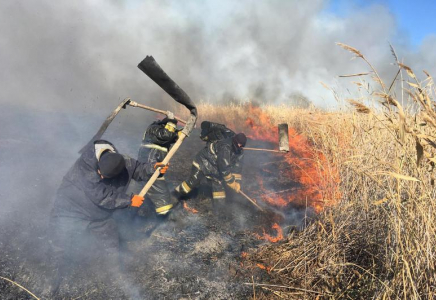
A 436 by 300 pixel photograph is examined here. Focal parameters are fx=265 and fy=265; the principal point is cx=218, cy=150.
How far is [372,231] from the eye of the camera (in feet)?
9.41

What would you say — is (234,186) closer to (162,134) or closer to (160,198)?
(160,198)

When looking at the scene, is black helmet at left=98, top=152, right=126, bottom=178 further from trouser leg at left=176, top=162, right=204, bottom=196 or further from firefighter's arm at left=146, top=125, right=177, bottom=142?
trouser leg at left=176, top=162, right=204, bottom=196

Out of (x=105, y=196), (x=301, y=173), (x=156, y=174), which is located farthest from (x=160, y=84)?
(x=301, y=173)

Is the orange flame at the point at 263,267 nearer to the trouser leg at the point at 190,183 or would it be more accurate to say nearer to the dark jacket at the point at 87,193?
the dark jacket at the point at 87,193

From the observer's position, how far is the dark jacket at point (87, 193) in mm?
3570

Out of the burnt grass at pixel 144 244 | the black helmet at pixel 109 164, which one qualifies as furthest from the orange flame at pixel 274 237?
the black helmet at pixel 109 164

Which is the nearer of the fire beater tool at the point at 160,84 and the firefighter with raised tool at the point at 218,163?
the fire beater tool at the point at 160,84

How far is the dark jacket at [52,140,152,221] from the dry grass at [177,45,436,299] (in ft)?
7.26

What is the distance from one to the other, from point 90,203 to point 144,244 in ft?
3.50

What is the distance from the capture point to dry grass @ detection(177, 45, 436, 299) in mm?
1961

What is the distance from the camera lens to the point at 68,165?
250 inches

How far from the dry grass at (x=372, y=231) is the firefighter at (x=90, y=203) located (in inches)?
83.5

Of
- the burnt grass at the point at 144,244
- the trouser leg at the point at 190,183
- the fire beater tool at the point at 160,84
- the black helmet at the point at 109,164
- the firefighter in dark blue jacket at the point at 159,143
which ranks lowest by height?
the burnt grass at the point at 144,244

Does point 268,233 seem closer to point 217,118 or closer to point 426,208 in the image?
point 426,208
